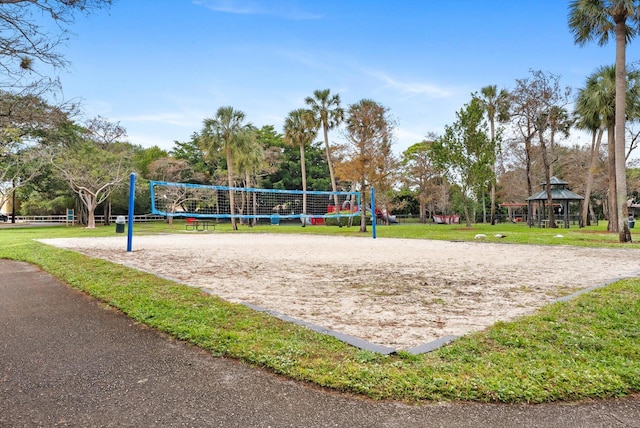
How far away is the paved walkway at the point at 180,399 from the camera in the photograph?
189cm

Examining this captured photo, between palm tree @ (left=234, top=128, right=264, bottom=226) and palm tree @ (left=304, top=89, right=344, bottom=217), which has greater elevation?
palm tree @ (left=304, top=89, right=344, bottom=217)

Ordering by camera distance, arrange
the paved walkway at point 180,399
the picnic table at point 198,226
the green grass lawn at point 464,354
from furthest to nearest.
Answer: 1. the picnic table at point 198,226
2. the green grass lawn at point 464,354
3. the paved walkway at point 180,399

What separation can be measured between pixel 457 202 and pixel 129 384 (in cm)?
3738

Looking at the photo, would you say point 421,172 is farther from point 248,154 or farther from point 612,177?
point 612,177

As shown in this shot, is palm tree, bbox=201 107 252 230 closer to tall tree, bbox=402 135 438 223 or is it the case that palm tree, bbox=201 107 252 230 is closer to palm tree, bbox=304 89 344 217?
palm tree, bbox=304 89 344 217

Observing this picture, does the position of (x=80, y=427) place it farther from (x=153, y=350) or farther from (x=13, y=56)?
(x=13, y=56)

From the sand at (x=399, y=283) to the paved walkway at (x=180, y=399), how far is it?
0.99m

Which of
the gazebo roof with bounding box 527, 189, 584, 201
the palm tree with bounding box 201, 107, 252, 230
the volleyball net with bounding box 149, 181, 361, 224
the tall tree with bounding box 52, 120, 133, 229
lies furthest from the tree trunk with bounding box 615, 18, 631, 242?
the tall tree with bounding box 52, 120, 133, 229

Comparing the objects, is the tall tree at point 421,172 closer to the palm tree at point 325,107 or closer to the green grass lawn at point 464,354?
the palm tree at point 325,107

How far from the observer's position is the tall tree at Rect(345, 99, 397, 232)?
2075 centimetres

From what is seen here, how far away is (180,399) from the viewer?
2.12m

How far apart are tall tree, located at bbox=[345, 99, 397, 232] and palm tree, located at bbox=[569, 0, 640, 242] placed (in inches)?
395

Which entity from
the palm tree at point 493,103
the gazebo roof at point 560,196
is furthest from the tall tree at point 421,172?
the gazebo roof at point 560,196

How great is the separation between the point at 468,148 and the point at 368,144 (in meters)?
5.33
